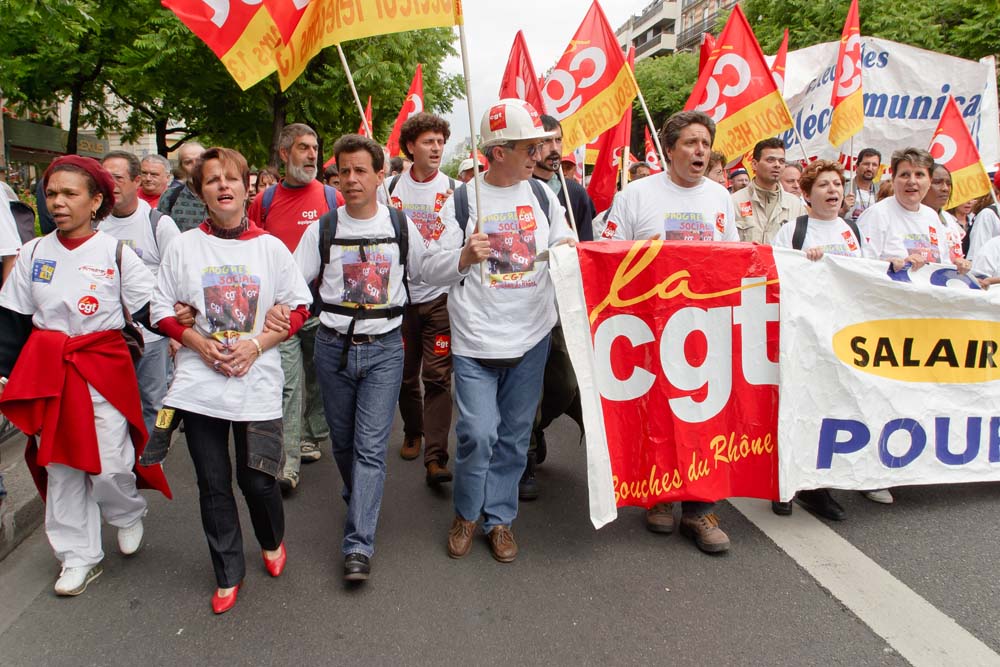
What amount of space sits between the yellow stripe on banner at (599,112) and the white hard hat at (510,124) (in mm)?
1922

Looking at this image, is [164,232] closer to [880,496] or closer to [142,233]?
[142,233]

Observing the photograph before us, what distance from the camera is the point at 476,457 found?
337 cm

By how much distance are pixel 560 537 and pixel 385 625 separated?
1.08 metres

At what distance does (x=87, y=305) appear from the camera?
3.15 meters

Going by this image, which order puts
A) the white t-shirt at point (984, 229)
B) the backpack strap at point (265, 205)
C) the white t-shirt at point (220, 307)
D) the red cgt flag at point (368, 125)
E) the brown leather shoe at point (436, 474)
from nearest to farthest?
the white t-shirt at point (220, 307) → the red cgt flag at point (368, 125) → the brown leather shoe at point (436, 474) → the backpack strap at point (265, 205) → the white t-shirt at point (984, 229)

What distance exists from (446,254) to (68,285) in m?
1.63

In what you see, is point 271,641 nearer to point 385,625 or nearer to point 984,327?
point 385,625

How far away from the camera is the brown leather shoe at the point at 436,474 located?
4.29 metres

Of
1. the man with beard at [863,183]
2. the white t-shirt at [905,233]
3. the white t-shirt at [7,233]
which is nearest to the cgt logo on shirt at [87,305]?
the white t-shirt at [7,233]

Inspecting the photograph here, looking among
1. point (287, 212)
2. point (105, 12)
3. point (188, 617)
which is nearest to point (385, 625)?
point (188, 617)

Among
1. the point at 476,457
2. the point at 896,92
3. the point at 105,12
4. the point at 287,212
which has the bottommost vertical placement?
the point at 476,457

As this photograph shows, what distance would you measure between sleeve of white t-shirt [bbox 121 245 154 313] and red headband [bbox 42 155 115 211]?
0.80ft

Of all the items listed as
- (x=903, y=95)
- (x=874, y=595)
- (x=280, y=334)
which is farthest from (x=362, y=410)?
(x=903, y=95)

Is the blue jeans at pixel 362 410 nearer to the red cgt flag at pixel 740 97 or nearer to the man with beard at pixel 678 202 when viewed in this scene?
the man with beard at pixel 678 202
